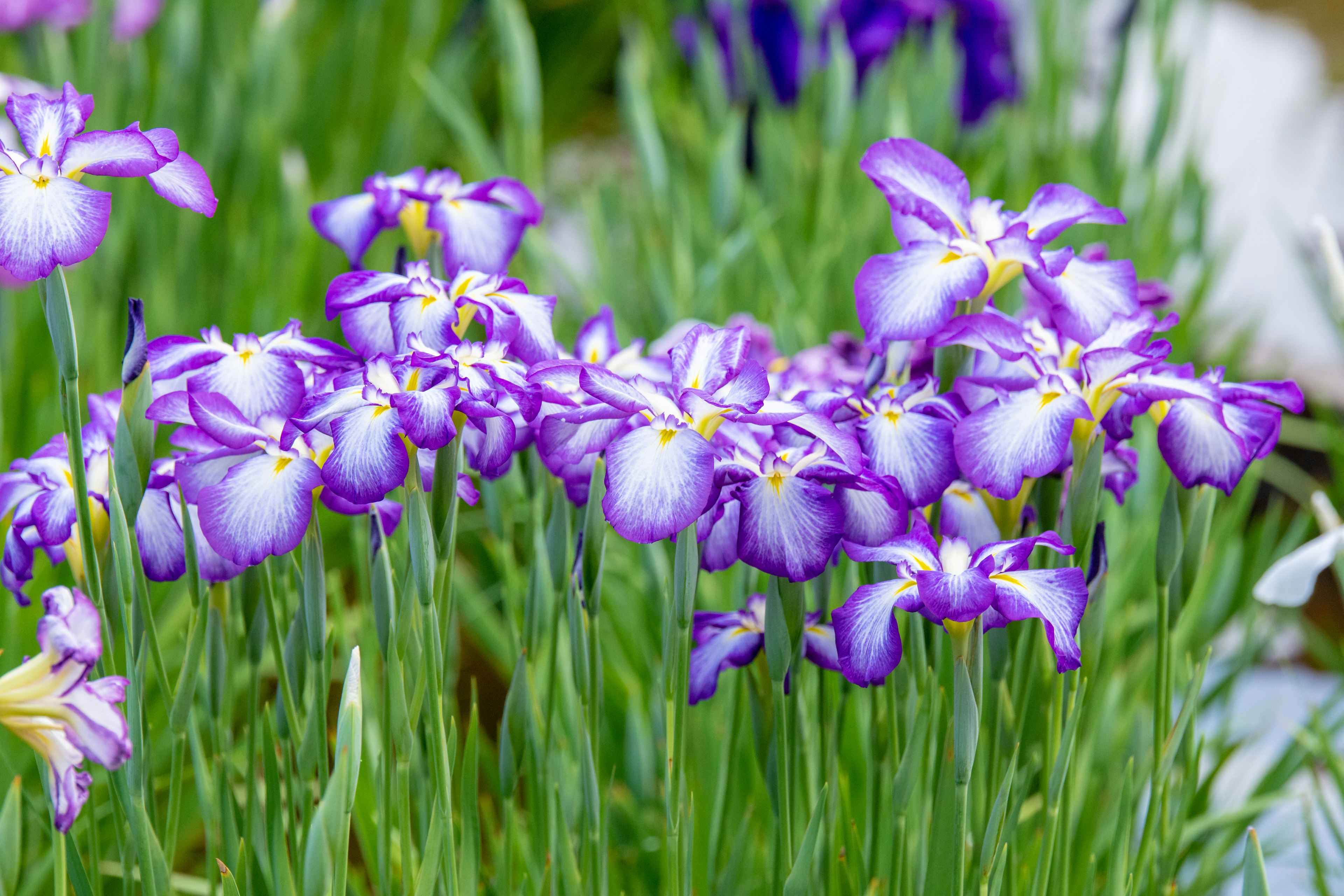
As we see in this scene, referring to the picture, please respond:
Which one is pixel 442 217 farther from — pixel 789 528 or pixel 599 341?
pixel 789 528

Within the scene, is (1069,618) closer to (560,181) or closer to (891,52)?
(891,52)

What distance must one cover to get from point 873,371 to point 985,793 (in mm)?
265

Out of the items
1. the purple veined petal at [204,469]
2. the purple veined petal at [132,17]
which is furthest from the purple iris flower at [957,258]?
the purple veined petal at [132,17]

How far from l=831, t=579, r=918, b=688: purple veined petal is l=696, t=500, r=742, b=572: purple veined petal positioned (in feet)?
0.26

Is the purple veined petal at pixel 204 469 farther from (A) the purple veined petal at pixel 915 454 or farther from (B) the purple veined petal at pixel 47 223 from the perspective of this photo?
(A) the purple veined petal at pixel 915 454

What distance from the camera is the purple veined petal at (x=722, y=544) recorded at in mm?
610

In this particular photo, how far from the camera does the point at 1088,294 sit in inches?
24.9

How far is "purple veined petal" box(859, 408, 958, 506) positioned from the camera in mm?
576

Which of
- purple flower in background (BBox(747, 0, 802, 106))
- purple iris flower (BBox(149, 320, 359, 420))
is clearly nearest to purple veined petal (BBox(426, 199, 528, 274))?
purple iris flower (BBox(149, 320, 359, 420))

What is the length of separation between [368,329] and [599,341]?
0.16 m

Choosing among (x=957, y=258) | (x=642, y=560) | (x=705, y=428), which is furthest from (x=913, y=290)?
(x=642, y=560)

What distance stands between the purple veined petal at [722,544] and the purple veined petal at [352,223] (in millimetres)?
291

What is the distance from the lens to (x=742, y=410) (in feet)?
1.77

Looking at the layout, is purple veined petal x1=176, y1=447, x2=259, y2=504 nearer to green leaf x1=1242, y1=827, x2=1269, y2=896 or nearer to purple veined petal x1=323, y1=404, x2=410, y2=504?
purple veined petal x1=323, y1=404, x2=410, y2=504
